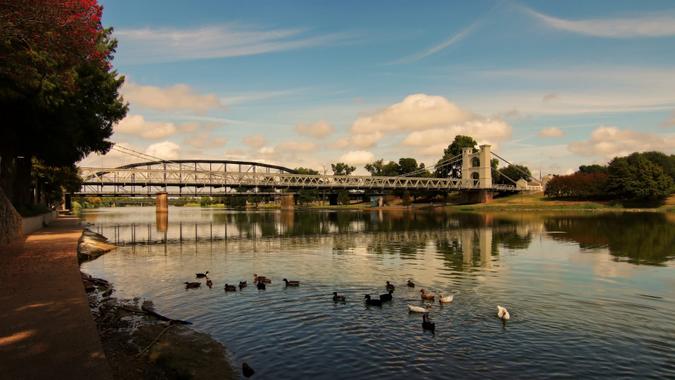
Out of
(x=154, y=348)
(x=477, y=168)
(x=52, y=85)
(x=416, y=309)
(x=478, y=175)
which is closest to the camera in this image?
(x=154, y=348)

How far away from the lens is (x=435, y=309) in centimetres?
2025

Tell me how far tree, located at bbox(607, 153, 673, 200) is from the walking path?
125 meters

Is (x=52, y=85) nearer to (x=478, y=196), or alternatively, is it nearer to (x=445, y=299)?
(x=445, y=299)

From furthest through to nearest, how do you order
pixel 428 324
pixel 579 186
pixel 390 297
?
pixel 579 186 < pixel 390 297 < pixel 428 324

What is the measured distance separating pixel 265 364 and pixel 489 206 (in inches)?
5537

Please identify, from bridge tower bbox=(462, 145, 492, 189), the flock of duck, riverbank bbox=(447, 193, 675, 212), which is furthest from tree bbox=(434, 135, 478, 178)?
the flock of duck

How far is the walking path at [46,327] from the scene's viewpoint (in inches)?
399

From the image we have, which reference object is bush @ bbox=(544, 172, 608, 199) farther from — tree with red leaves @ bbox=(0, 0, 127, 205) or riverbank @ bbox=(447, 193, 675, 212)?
tree with red leaves @ bbox=(0, 0, 127, 205)

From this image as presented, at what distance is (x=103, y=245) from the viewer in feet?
150

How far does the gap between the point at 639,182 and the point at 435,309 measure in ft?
385

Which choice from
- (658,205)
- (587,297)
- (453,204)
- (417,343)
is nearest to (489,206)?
(453,204)

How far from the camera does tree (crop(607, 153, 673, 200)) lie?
A: 11531 centimetres

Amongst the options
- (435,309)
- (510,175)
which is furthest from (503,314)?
(510,175)

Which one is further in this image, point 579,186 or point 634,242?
point 579,186
